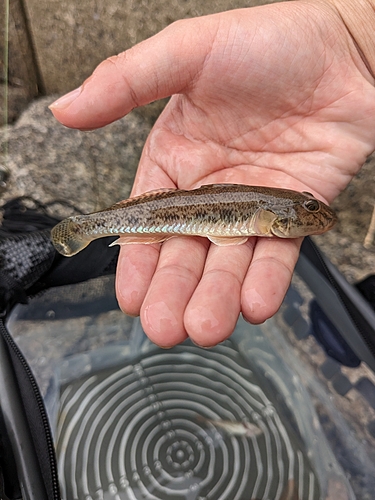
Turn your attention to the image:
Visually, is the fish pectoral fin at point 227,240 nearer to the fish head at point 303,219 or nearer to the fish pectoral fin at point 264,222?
the fish pectoral fin at point 264,222

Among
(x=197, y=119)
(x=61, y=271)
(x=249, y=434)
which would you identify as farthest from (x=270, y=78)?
(x=249, y=434)

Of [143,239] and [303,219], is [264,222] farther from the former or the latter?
[143,239]

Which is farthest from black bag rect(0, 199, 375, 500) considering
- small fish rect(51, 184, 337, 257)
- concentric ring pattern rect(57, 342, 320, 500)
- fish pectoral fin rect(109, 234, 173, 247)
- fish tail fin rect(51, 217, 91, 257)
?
fish pectoral fin rect(109, 234, 173, 247)

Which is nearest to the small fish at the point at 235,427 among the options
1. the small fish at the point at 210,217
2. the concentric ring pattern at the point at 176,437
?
the concentric ring pattern at the point at 176,437

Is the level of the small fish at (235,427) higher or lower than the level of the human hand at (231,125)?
lower

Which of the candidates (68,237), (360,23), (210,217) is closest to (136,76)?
(210,217)

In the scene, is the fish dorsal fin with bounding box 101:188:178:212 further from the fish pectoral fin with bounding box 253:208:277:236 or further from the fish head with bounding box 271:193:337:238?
the fish head with bounding box 271:193:337:238
